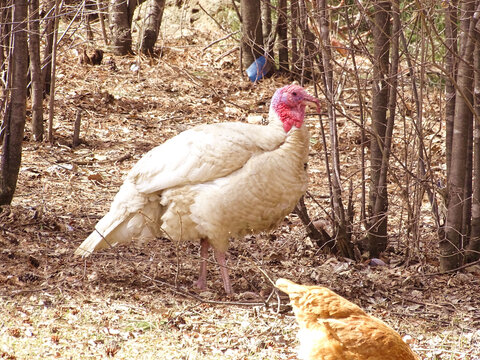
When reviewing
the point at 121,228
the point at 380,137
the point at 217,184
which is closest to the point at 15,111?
the point at 121,228

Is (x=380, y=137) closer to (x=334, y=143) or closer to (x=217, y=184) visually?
(x=334, y=143)

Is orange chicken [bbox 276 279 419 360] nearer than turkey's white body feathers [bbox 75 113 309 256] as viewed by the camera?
Yes

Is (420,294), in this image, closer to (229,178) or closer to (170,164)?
(229,178)

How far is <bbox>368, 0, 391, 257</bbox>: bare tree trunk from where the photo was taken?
574 cm

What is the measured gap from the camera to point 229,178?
534 cm

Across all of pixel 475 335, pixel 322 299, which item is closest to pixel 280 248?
pixel 475 335

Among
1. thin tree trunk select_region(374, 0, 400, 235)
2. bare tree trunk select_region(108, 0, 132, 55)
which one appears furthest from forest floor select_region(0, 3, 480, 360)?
bare tree trunk select_region(108, 0, 132, 55)

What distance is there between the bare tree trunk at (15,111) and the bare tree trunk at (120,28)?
5.81 m

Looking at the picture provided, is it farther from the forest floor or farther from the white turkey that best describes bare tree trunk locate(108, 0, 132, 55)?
the white turkey

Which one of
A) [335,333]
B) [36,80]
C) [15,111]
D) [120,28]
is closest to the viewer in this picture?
[335,333]

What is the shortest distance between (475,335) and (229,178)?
2.04 m

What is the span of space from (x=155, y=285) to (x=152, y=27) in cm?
812

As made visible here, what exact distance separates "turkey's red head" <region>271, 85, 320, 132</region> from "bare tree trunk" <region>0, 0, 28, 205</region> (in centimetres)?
226

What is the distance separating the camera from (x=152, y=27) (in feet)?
40.7
